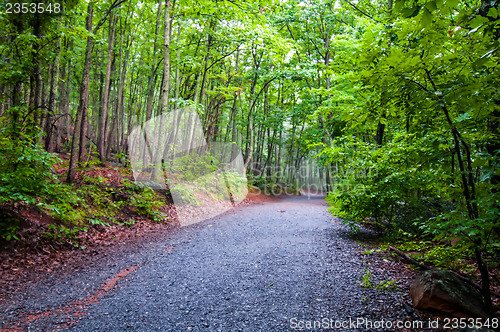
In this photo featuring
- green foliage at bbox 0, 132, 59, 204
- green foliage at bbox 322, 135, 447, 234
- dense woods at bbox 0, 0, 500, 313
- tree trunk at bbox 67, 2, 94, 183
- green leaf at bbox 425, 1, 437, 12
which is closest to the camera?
green leaf at bbox 425, 1, 437, 12

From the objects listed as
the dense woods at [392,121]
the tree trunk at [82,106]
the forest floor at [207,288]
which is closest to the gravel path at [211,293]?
the forest floor at [207,288]

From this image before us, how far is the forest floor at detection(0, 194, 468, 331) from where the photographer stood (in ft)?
9.27

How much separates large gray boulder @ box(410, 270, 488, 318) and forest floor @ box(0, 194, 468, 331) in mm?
147

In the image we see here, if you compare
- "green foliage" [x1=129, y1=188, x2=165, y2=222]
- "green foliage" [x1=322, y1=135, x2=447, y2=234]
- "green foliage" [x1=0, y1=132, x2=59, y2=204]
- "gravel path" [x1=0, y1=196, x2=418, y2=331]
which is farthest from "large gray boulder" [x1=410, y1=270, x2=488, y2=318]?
"green foliage" [x1=129, y1=188, x2=165, y2=222]

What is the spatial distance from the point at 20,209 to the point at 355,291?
6.03 meters

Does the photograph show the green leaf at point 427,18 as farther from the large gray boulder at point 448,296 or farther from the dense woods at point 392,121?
the large gray boulder at point 448,296

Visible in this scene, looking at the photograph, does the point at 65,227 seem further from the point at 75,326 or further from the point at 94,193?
the point at 75,326

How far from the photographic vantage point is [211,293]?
3459 millimetres

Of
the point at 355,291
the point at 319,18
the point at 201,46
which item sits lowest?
the point at 355,291

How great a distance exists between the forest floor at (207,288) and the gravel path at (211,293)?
1 cm

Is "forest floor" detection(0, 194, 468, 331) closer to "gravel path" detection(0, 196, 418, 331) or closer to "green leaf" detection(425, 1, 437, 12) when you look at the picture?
"gravel path" detection(0, 196, 418, 331)

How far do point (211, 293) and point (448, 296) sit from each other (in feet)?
8.95

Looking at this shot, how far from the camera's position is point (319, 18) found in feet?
51.8

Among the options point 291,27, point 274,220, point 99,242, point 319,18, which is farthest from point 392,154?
point 291,27
